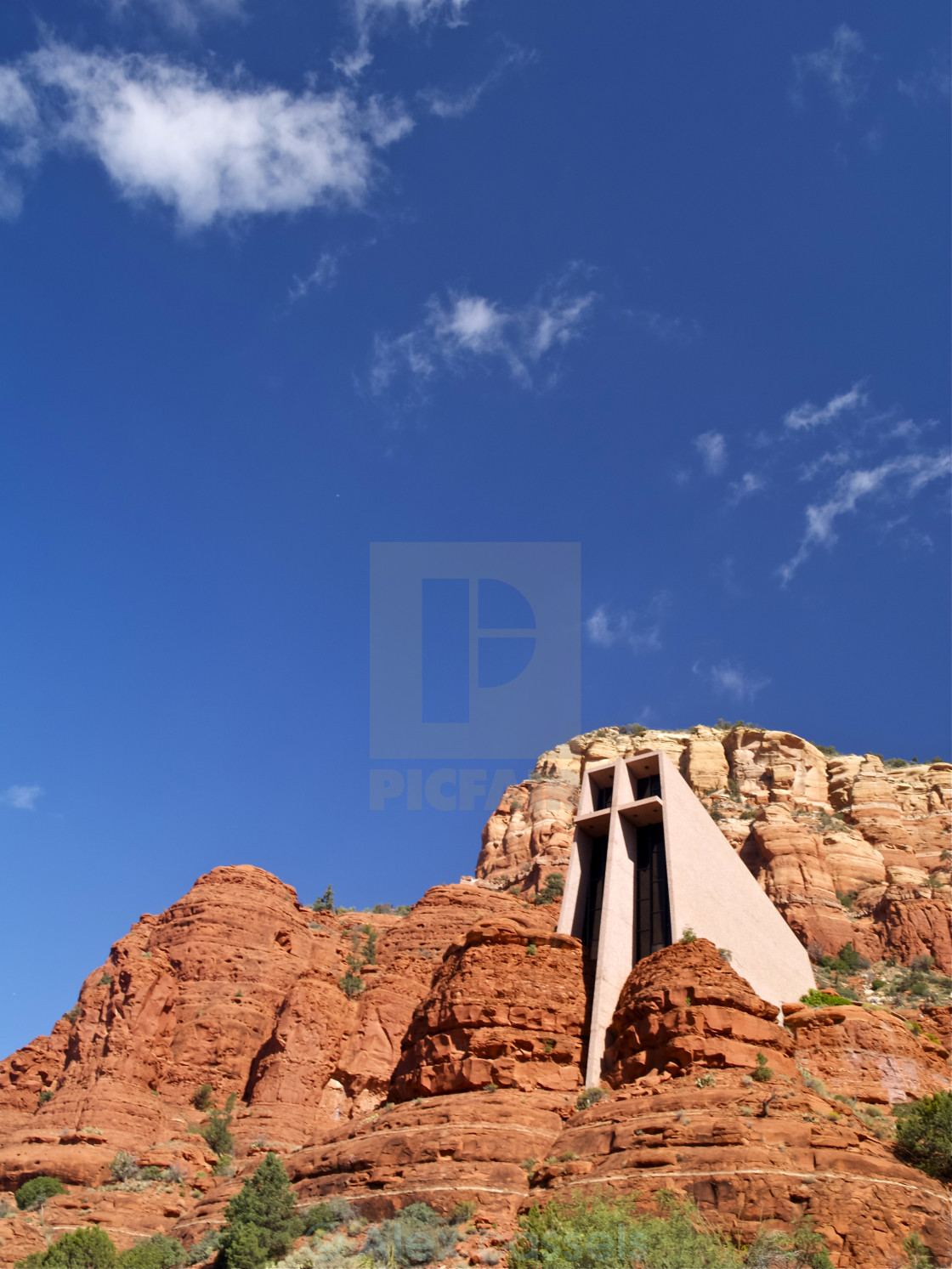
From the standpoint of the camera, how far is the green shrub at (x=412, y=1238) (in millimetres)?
23203

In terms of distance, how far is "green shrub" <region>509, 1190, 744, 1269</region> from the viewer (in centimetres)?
1892

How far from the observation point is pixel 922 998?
46.7 metres

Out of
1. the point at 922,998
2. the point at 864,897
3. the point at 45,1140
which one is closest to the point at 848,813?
the point at 864,897

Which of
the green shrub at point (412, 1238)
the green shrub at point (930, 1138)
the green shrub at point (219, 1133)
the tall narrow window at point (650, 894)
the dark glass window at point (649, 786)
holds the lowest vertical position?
the green shrub at point (412, 1238)

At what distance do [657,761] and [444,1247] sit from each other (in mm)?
23334

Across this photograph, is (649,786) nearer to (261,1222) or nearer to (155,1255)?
(261,1222)

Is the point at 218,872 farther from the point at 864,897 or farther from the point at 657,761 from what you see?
the point at 864,897

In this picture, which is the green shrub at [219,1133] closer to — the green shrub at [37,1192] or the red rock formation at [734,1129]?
the green shrub at [37,1192]

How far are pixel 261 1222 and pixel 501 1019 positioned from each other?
8883 mm

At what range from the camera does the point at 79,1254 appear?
2978 cm

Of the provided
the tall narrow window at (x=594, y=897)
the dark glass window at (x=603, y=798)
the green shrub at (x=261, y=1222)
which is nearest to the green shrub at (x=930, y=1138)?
the tall narrow window at (x=594, y=897)

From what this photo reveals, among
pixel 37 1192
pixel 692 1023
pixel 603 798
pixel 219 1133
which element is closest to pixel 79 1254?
pixel 37 1192

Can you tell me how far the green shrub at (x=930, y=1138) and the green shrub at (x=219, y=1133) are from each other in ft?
85.9

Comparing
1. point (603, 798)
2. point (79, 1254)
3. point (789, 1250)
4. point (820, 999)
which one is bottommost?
point (789, 1250)
